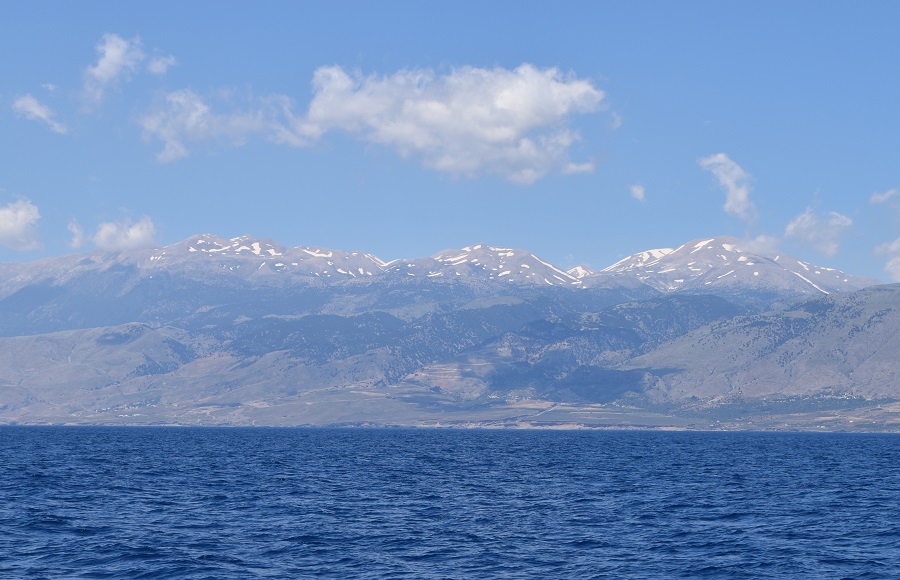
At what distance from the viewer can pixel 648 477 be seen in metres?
163

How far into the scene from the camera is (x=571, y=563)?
79.0 metres

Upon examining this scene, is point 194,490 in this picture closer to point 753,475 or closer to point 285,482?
point 285,482

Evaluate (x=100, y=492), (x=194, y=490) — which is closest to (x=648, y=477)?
Answer: (x=194, y=490)

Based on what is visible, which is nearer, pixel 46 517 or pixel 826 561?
pixel 826 561

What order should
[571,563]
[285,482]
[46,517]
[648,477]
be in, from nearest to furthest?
1. [571,563]
2. [46,517]
3. [285,482]
4. [648,477]

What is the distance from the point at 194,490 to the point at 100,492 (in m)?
10.7

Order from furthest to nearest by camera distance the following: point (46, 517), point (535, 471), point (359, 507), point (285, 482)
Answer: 1. point (535, 471)
2. point (285, 482)
3. point (359, 507)
4. point (46, 517)

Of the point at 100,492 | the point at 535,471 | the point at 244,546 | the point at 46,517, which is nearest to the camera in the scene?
the point at 244,546

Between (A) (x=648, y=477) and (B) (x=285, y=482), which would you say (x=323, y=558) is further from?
(A) (x=648, y=477)

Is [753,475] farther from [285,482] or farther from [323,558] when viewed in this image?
[323,558]

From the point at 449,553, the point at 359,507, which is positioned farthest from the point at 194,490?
the point at 449,553

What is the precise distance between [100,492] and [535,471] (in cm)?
7643

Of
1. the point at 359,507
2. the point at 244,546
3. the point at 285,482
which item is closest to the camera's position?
the point at 244,546

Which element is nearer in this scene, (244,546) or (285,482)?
(244,546)
